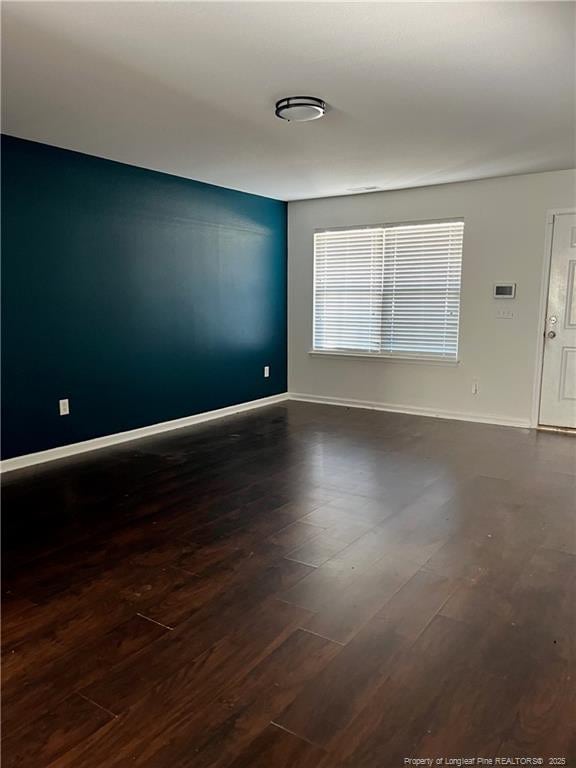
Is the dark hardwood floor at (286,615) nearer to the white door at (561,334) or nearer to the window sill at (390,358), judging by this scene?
the white door at (561,334)

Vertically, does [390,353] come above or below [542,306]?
below

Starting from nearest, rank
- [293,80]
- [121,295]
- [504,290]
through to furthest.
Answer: [293,80]
[121,295]
[504,290]

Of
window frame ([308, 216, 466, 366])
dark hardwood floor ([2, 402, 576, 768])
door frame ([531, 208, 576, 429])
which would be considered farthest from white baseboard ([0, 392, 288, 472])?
door frame ([531, 208, 576, 429])

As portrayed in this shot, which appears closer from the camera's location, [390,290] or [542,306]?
[542,306]

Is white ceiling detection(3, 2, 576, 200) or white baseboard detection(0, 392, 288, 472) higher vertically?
white ceiling detection(3, 2, 576, 200)

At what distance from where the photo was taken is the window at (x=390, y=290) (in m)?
5.66

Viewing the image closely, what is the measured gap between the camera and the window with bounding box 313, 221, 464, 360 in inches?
223

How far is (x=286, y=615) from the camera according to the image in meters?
2.16

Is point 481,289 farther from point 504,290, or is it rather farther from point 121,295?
point 121,295

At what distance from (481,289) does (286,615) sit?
4.23 metres

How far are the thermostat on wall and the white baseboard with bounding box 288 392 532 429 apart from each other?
1214 mm

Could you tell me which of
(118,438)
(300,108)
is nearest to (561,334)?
(300,108)

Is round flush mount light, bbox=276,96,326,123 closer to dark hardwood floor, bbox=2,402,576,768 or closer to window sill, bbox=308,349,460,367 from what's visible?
dark hardwood floor, bbox=2,402,576,768

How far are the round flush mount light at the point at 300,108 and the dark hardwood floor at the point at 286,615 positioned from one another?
7.62 ft
